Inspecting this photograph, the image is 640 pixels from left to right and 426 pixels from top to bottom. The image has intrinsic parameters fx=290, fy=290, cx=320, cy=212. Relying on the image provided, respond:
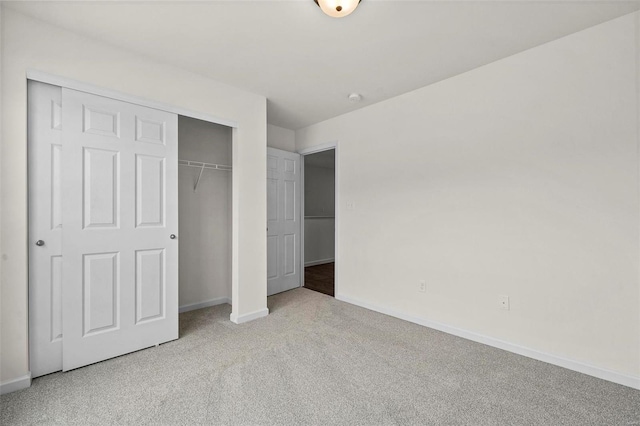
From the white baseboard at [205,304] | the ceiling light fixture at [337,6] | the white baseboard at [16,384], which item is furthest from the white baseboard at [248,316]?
the ceiling light fixture at [337,6]

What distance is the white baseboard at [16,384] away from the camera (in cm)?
180

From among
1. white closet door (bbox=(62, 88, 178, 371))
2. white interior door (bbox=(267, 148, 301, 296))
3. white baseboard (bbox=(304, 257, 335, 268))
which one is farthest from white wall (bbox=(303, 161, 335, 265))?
white closet door (bbox=(62, 88, 178, 371))

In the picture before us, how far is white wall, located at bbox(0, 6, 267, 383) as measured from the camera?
1.84 metres

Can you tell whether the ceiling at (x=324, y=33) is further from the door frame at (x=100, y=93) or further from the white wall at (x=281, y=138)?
the white wall at (x=281, y=138)

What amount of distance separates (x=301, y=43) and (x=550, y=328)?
114 inches

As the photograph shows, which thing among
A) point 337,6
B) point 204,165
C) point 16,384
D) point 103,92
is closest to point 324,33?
point 337,6

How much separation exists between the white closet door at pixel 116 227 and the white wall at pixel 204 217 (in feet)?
2.61

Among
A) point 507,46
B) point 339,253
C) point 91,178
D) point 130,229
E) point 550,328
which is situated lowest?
point 550,328

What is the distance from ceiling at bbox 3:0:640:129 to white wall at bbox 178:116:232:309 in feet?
2.86

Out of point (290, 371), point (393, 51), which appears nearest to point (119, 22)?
point (393, 51)

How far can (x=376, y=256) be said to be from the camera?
11.3 ft

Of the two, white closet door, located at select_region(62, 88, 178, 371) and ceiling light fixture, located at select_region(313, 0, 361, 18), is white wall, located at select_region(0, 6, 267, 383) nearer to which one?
white closet door, located at select_region(62, 88, 178, 371)

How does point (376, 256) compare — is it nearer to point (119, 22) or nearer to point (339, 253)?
point (339, 253)

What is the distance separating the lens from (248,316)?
306 cm
